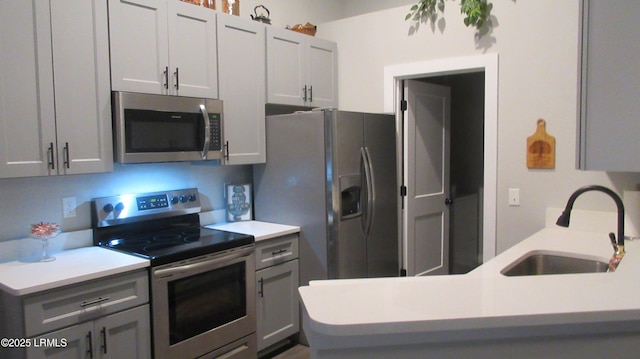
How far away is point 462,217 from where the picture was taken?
466 cm

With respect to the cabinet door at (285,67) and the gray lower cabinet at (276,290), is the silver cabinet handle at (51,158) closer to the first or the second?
the gray lower cabinet at (276,290)

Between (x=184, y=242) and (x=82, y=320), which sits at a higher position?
(x=184, y=242)

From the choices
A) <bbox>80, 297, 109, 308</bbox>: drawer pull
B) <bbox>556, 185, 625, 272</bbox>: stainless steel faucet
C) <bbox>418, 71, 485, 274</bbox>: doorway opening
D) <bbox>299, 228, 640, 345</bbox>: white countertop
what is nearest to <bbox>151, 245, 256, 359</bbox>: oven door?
<bbox>80, 297, 109, 308</bbox>: drawer pull

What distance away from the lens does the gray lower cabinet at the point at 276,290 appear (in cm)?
296

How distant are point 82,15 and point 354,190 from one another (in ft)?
6.37

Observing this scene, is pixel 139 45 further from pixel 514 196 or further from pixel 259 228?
pixel 514 196

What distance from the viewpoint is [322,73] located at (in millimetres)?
3809

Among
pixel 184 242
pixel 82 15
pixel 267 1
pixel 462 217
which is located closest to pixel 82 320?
pixel 184 242

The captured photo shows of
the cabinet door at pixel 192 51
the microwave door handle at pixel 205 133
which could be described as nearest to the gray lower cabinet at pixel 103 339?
the microwave door handle at pixel 205 133

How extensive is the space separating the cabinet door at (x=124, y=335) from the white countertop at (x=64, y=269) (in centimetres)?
23

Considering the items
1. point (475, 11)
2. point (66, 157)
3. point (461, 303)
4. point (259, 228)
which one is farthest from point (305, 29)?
point (461, 303)

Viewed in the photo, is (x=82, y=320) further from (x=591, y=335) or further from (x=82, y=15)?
(x=591, y=335)

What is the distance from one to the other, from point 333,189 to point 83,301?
159 cm

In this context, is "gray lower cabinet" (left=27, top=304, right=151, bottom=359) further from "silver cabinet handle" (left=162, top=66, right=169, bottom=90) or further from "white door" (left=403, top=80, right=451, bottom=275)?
"white door" (left=403, top=80, right=451, bottom=275)
